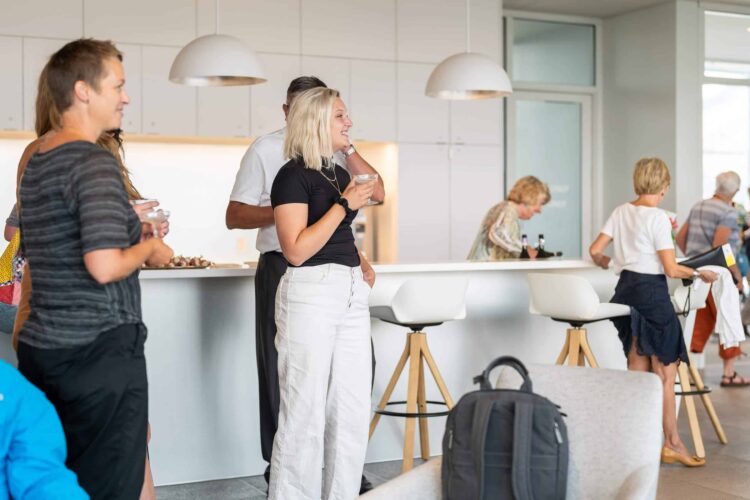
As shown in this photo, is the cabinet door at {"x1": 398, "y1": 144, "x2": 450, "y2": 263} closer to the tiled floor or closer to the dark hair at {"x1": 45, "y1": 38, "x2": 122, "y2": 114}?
the tiled floor

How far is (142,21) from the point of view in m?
6.89

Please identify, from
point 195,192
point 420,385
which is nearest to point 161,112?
point 195,192

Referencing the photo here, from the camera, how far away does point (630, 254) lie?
455 centimetres

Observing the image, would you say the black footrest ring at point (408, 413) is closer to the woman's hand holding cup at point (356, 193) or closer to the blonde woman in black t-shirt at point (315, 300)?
the blonde woman in black t-shirt at point (315, 300)

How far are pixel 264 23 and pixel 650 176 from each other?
11.9ft

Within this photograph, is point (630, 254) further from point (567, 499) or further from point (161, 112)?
point (161, 112)

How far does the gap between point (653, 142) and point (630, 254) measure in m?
4.86

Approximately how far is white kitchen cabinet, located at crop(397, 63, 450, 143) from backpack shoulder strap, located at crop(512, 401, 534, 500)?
5.75 metres

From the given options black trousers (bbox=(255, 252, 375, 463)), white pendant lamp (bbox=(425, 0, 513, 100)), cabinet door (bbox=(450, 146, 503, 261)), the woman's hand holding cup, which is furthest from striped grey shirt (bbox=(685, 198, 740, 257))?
the woman's hand holding cup

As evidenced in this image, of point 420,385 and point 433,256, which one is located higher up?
point 433,256

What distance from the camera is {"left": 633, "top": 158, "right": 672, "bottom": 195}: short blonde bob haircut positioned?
14.8ft

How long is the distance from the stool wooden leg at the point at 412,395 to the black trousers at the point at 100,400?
7.13ft

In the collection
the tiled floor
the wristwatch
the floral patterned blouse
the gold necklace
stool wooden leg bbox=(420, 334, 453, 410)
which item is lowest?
the tiled floor

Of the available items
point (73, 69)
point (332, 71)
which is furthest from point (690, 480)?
point (332, 71)
